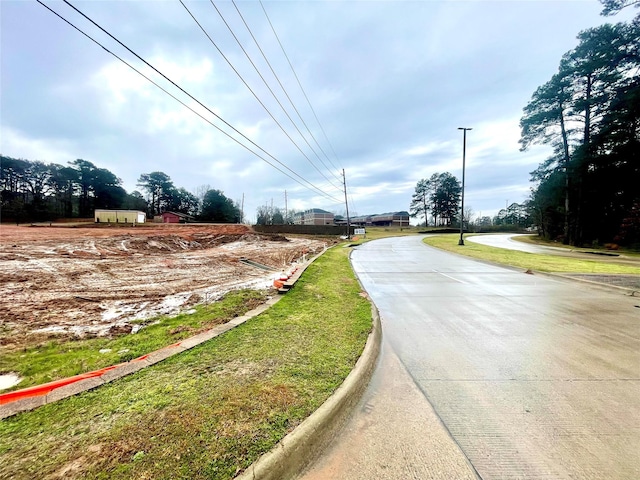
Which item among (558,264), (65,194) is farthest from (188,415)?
(65,194)

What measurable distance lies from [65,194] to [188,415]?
7607 centimetres

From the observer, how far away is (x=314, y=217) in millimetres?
96250

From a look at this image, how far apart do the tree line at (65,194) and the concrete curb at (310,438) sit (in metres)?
59.5

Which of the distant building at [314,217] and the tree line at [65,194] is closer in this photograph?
the tree line at [65,194]

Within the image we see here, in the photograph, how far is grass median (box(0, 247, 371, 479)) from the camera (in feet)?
5.34

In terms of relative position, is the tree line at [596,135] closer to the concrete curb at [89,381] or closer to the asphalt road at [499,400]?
the asphalt road at [499,400]

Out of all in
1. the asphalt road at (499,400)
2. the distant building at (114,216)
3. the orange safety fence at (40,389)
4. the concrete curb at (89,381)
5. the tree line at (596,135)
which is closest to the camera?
the asphalt road at (499,400)

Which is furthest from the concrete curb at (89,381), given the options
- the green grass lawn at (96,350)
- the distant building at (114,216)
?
the distant building at (114,216)

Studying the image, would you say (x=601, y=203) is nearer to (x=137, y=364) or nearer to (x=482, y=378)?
(x=482, y=378)

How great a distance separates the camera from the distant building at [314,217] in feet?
309

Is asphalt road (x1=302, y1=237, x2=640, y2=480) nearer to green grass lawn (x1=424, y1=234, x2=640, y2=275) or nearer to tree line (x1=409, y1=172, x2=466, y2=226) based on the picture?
A: green grass lawn (x1=424, y1=234, x2=640, y2=275)

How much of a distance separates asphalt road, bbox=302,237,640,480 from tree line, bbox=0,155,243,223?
58915 mm

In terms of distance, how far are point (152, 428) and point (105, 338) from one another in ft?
10.1

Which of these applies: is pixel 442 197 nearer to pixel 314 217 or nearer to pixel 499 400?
pixel 314 217
